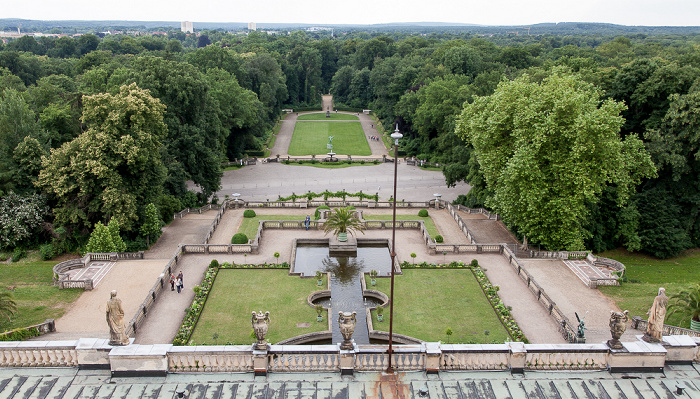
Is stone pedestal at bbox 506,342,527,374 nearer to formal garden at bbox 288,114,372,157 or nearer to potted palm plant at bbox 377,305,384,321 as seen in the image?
potted palm plant at bbox 377,305,384,321

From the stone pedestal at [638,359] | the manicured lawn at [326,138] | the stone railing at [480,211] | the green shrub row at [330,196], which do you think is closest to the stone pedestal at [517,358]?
the stone pedestal at [638,359]

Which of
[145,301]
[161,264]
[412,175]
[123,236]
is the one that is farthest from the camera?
[412,175]

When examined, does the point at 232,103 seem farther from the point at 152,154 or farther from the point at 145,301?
the point at 145,301

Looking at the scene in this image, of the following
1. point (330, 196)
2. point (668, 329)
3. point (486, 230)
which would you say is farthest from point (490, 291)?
point (330, 196)

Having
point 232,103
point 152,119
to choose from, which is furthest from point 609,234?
point 232,103

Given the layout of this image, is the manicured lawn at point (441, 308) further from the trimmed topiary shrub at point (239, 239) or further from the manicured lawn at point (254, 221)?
the manicured lawn at point (254, 221)

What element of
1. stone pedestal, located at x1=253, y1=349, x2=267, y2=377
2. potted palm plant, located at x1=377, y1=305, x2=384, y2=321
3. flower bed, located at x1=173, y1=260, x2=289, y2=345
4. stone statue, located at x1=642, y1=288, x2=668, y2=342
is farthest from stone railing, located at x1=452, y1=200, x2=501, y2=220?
stone pedestal, located at x1=253, y1=349, x2=267, y2=377

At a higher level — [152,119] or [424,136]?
[152,119]
